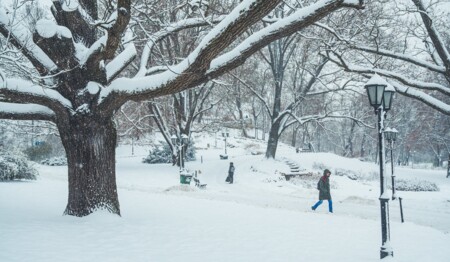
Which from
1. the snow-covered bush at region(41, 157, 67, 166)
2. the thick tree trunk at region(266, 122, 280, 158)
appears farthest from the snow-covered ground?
the snow-covered bush at region(41, 157, 67, 166)

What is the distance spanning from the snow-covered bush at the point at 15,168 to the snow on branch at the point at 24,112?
1116 cm

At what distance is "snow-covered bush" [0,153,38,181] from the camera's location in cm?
1762

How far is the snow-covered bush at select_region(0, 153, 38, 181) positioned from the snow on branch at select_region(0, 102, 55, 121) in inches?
439

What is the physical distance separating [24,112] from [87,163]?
181cm

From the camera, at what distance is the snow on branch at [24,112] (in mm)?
7977

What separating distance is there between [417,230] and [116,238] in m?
7.75

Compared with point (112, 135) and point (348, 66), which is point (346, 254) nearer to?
point (112, 135)

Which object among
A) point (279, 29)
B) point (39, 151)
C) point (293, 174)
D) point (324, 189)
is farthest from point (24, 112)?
point (39, 151)

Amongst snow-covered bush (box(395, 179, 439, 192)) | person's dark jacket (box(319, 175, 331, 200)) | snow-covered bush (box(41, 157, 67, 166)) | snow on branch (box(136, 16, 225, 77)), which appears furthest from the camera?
snow-covered bush (box(41, 157, 67, 166))

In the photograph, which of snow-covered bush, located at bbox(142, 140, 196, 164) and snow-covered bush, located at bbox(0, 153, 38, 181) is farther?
snow-covered bush, located at bbox(142, 140, 196, 164)

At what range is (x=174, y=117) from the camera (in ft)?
94.9

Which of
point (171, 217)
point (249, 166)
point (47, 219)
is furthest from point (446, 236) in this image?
point (249, 166)

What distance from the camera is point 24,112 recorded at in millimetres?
8180

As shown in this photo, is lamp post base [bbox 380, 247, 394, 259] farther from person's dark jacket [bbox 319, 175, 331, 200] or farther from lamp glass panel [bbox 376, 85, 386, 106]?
person's dark jacket [bbox 319, 175, 331, 200]
